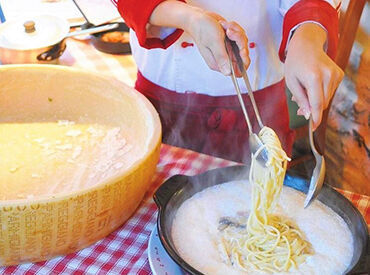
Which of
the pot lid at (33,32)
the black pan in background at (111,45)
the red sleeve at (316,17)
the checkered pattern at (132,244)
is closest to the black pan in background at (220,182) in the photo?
the checkered pattern at (132,244)

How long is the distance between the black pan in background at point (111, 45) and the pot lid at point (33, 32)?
0.54 feet

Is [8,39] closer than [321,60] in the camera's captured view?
No

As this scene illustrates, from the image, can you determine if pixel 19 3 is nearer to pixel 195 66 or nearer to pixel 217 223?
pixel 195 66

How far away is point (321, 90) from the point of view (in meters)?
1.18

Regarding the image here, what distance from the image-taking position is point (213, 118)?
1.72 meters

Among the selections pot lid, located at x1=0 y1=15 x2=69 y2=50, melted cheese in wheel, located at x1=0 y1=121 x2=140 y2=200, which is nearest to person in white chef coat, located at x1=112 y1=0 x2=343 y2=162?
melted cheese in wheel, located at x1=0 y1=121 x2=140 y2=200

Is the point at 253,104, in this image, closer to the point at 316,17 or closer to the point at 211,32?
the point at 211,32

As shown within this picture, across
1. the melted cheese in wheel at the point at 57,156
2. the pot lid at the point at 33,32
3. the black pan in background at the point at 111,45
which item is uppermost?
the melted cheese in wheel at the point at 57,156

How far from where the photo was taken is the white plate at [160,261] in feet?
3.82

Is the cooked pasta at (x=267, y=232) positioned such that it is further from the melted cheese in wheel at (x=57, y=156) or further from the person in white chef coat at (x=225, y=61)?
the melted cheese in wheel at (x=57, y=156)

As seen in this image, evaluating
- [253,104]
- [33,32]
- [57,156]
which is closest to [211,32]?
[253,104]

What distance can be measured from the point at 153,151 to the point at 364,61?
160 cm

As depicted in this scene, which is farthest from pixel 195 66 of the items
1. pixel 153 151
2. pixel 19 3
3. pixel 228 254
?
pixel 19 3

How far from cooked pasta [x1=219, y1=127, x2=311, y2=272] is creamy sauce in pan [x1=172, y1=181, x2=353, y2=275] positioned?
2 cm
